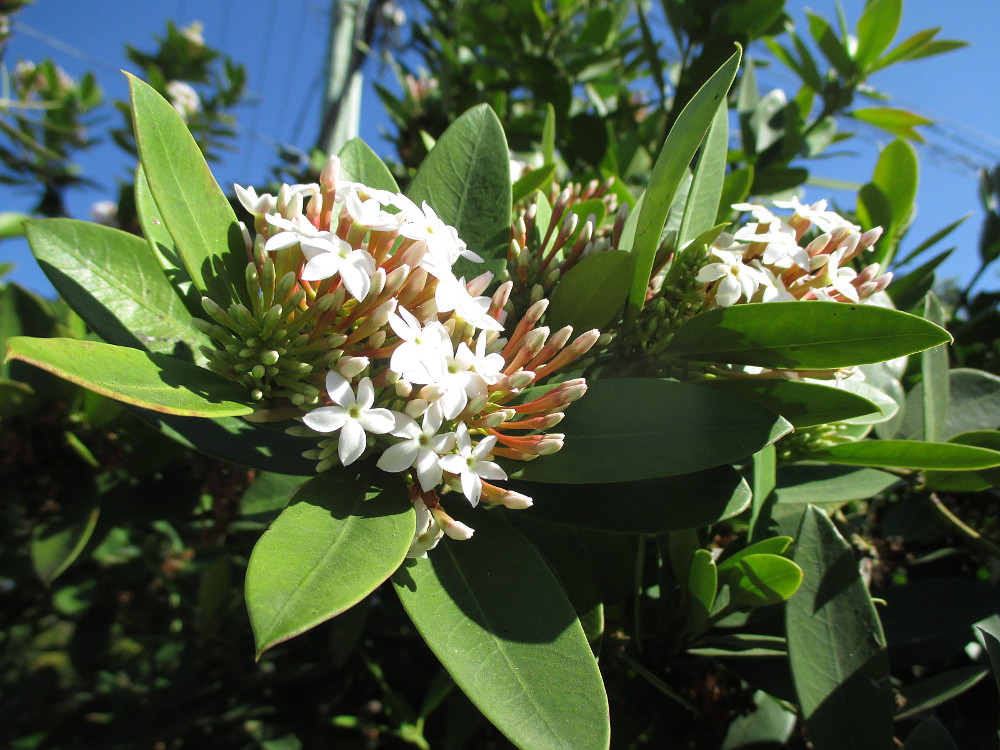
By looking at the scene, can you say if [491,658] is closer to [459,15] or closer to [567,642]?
[567,642]

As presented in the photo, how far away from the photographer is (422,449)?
101cm

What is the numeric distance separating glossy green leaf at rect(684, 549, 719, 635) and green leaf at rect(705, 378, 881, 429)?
0.29m

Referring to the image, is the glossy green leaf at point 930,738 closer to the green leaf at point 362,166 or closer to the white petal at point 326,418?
the white petal at point 326,418

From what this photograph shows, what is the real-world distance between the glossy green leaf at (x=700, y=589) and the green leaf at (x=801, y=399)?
0.94 ft

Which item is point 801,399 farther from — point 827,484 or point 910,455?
point 827,484

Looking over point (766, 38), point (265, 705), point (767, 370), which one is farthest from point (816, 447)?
point (265, 705)

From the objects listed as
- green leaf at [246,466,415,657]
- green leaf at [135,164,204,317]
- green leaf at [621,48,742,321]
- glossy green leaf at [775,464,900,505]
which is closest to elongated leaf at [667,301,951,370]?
green leaf at [621,48,742,321]

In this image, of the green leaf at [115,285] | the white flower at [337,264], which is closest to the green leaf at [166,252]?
the green leaf at [115,285]

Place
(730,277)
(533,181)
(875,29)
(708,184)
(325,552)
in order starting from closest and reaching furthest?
(325,552) < (730,277) < (708,184) < (533,181) < (875,29)

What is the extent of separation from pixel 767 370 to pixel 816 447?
1.05 feet

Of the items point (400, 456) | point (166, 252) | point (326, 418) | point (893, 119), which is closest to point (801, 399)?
point (400, 456)

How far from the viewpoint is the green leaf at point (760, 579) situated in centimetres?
118

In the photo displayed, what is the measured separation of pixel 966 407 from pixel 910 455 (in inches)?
25.9

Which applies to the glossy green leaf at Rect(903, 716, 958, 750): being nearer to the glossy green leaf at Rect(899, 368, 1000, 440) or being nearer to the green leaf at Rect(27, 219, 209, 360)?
the glossy green leaf at Rect(899, 368, 1000, 440)
